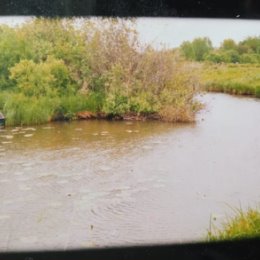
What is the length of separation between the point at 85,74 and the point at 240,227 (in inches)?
49.2

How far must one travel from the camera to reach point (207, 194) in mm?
2533

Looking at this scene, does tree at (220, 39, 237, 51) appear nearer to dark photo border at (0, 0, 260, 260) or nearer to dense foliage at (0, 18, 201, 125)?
dense foliage at (0, 18, 201, 125)

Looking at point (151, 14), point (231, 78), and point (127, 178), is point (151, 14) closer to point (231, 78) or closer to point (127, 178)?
point (231, 78)

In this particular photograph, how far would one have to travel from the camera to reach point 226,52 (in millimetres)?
2602

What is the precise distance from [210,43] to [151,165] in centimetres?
80

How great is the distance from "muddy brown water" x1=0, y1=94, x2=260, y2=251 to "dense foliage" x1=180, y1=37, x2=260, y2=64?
0.76 feet

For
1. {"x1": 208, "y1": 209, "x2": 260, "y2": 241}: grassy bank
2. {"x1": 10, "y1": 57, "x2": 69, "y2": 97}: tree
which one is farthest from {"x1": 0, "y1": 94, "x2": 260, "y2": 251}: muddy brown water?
{"x1": 10, "y1": 57, "x2": 69, "y2": 97}: tree

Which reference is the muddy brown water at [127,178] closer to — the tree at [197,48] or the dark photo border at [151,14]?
the dark photo border at [151,14]

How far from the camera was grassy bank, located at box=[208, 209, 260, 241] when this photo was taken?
2.41 metres

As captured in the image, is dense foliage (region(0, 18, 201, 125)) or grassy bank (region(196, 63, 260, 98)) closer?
dense foliage (region(0, 18, 201, 125))

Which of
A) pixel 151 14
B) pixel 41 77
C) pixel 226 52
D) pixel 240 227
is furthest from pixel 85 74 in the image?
pixel 240 227

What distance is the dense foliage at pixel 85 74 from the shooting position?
2402 mm

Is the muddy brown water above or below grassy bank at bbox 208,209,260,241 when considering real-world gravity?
above

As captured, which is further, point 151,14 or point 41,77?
point 41,77
